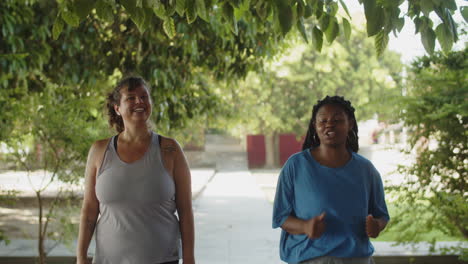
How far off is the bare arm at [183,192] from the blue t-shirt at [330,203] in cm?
49

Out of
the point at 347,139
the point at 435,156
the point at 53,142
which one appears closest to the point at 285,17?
the point at 347,139

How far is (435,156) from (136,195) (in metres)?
4.91

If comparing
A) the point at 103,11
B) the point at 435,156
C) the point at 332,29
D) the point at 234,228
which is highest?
the point at 103,11

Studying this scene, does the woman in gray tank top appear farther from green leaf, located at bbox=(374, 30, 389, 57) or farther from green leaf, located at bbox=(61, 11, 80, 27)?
green leaf, located at bbox=(374, 30, 389, 57)

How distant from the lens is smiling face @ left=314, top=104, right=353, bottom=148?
2.80 meters

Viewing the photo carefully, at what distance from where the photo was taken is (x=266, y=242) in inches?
380

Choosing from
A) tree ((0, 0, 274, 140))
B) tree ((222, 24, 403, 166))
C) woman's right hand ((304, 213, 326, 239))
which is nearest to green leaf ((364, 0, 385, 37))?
woman's right hand ((304, 213, 326, 239))

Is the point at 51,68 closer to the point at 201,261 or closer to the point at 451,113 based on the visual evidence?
the point at 201,261

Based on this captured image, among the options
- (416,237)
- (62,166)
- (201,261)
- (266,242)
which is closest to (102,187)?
(62,166)

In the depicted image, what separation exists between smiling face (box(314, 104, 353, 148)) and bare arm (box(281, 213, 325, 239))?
42 centimetres

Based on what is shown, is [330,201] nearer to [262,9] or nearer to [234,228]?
[262,9]

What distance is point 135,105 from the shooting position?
2994 mm

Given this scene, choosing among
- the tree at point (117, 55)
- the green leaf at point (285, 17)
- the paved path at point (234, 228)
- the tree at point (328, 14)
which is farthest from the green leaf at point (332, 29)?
the paved path at point (234, 228)

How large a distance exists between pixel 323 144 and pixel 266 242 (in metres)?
7.08
